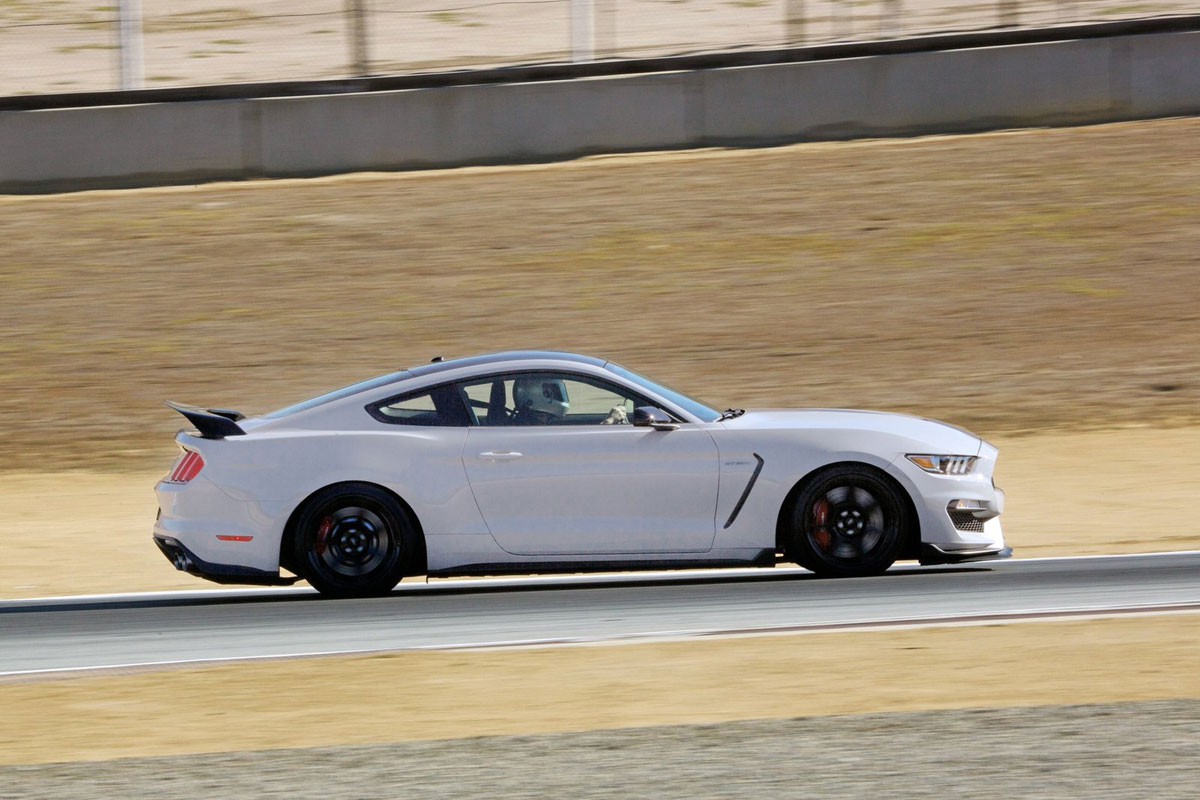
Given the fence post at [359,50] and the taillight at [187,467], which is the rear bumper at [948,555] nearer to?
the taillight at [187,467]

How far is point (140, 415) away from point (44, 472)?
1625 mm

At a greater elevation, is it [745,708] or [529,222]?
[529,222]

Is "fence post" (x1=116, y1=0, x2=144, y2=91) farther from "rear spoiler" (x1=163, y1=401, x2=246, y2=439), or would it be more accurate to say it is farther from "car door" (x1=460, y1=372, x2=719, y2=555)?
"car door" (x1=460, y1=372, x2=719, y2=555)

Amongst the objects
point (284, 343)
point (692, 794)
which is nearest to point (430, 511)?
point (692, 794)

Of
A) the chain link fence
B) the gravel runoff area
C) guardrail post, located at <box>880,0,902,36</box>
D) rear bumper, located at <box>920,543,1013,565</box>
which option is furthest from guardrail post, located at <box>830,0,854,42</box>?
the gravel runoff area

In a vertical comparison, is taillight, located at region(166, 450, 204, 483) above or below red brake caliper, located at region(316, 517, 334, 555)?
above

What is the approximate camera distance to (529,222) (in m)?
22.0

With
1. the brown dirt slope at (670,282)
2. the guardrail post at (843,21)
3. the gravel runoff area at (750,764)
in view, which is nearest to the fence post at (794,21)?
the guardrail post at (843,21)

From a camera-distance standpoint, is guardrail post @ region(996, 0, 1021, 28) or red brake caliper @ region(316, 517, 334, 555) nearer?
red brake caliper @ region(316, 517, 334, 555)

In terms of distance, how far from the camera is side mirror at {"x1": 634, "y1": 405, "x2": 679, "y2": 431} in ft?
30.4

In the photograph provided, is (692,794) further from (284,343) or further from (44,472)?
(284,343)

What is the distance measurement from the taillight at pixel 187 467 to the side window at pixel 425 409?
0.97 metres

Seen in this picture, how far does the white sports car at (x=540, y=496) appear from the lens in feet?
30.1

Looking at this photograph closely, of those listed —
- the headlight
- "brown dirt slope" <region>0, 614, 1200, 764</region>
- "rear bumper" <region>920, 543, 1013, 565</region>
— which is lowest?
"brown dirt slope" <region>0, 614, 1200, 764</region>
